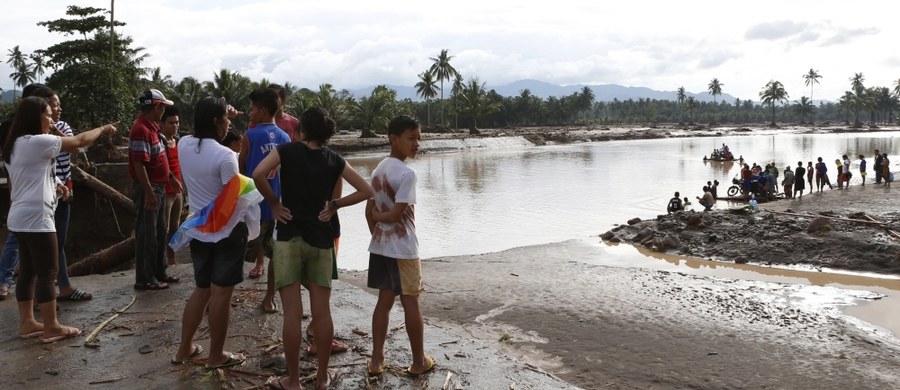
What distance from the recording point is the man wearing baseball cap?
5.13m

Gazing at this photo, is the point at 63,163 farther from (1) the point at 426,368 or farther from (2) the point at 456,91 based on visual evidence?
(2) the point at 456,91

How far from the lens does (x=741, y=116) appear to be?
480ft

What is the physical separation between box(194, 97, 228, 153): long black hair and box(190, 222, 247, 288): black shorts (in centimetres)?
59

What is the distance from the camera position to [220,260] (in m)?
3.80

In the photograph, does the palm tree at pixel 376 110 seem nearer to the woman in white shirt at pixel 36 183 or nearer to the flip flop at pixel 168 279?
the flip flop at pixel 168 279

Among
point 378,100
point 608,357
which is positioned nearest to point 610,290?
point 608,357

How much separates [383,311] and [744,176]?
2077 centimetres

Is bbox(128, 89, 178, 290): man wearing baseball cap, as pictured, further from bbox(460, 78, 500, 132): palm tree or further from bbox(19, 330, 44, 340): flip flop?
bbox(460, 78, 500, 132): palm tree

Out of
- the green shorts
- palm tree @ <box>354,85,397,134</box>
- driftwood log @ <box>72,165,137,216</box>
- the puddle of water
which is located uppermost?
palm tree @ <box>354,85,397,134</box>

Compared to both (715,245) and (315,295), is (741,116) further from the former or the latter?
(315,295)

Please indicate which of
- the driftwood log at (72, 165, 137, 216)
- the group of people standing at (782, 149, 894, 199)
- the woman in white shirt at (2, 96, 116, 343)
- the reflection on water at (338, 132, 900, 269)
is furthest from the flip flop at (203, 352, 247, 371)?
the group of people standing at (782, 149, 894, 199)

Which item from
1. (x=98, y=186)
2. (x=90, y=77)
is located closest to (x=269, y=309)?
(x=98, y=186)

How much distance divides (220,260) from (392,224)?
106 cm

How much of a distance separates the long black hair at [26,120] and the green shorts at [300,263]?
6.39 ft
